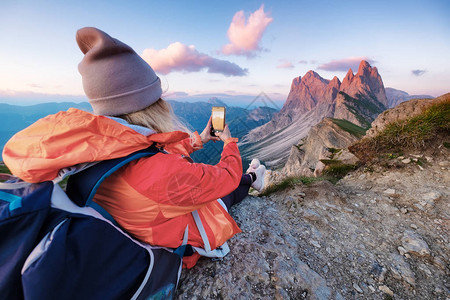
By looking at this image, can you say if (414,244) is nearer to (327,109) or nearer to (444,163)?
(444,163)

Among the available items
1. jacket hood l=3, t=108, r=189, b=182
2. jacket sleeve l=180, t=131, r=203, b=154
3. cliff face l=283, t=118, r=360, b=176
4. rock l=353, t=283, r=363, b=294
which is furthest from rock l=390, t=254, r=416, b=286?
cliff face l=283, t=118, r=360, b=176

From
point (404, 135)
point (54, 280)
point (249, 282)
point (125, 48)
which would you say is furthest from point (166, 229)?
point (404, 135)

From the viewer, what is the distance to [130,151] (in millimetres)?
1800

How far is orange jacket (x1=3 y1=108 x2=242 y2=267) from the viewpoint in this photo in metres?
1.43

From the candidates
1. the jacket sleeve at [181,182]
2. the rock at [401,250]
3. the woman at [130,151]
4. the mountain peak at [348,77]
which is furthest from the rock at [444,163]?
the mountain peak at [348,77]

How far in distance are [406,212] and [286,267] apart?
10.4ft

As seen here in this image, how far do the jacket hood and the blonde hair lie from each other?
19.9 inches

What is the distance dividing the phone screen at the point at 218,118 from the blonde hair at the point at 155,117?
1.05m

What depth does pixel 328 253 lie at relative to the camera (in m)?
3.28

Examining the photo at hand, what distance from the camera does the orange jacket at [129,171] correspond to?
1426mm

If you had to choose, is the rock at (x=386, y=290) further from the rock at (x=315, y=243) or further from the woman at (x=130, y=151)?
the woman at (x=130, y=151)

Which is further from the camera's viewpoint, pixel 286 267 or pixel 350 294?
pixel 286 267

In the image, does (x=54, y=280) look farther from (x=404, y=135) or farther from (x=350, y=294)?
(x=404, y=135)

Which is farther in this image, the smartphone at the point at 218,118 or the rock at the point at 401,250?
Answer: the smartphone at the point at 218,118
